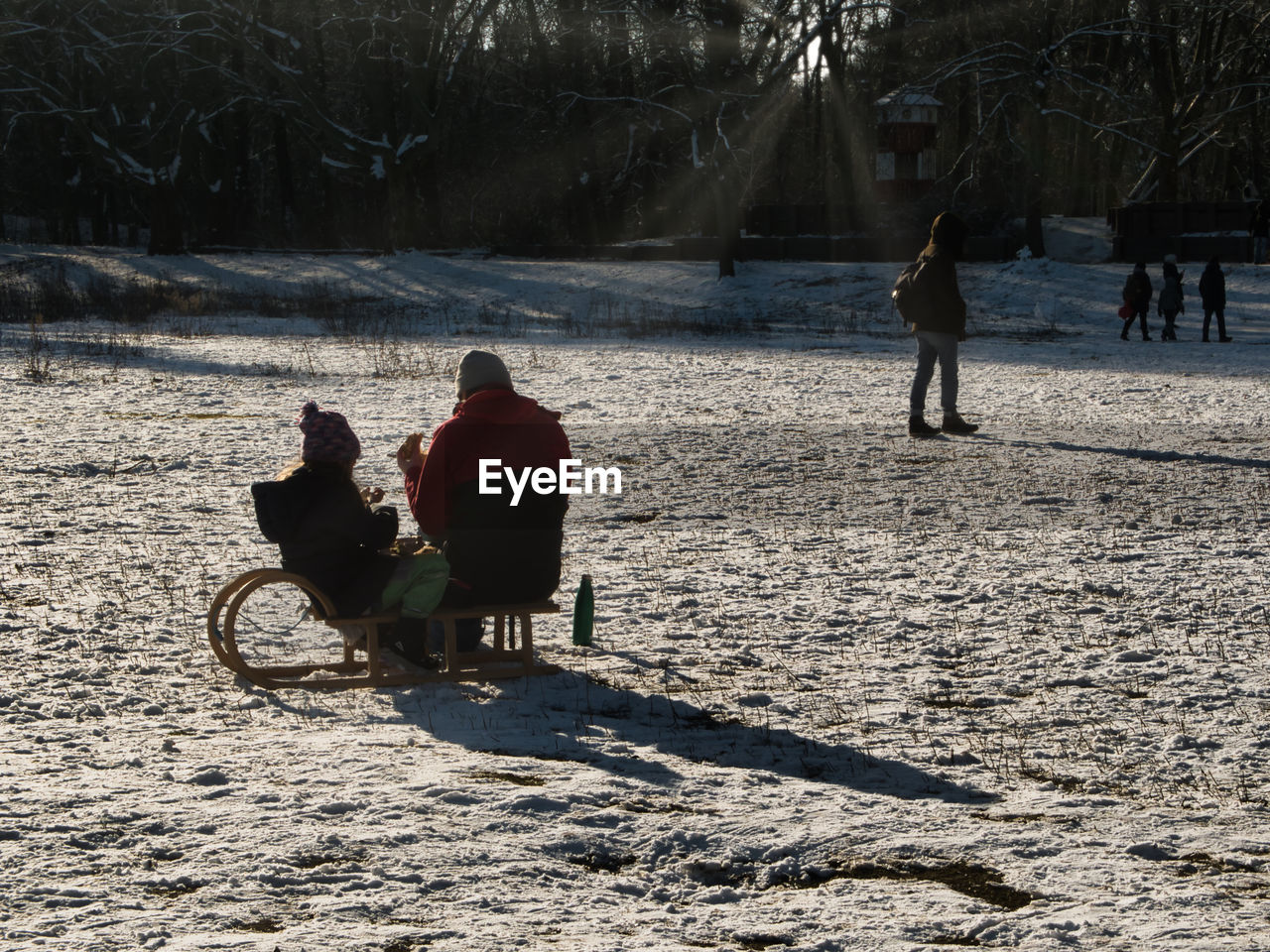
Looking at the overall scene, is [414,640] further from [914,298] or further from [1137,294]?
[1137,294]

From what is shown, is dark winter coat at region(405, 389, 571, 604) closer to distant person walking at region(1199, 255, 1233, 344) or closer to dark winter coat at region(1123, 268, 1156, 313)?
distant person walking at region(1199, 255, 1233, 344)

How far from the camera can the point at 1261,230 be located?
102 ft

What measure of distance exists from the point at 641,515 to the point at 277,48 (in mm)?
38185

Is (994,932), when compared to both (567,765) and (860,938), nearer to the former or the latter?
(860,938)

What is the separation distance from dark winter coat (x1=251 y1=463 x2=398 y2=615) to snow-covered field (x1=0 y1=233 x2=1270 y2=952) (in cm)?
44

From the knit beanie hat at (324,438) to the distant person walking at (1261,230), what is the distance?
30625 millimetres

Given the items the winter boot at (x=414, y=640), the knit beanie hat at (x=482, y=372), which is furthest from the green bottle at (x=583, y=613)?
the knit beanie hat at (x=482, y=372)

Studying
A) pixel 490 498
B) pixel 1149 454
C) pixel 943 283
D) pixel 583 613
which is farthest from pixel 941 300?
pixel 490 498

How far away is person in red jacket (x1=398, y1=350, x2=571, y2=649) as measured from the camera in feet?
17.5

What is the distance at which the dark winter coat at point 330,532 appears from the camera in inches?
206

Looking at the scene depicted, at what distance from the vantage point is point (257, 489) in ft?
17.1

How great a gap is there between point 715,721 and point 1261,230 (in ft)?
100.0

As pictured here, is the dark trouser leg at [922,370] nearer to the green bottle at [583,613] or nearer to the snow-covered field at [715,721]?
the snow-covered field at [715,721]

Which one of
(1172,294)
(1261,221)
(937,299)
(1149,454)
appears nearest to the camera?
(1149,454)
